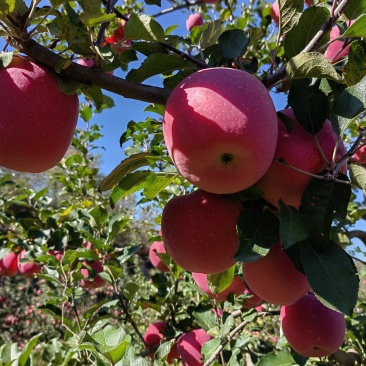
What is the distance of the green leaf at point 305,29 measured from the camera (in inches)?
28.9

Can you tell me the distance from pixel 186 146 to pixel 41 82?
30 cm

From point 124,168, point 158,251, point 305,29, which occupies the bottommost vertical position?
point 124,168

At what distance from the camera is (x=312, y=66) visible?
66 centimetres

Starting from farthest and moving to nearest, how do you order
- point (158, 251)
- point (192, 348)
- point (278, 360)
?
point (158, 251) → point (192, 348) → point (278, 360)

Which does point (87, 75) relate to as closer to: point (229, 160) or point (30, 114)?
point (30, 114)

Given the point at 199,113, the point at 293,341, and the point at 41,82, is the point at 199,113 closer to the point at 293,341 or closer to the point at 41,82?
the point at 41,82

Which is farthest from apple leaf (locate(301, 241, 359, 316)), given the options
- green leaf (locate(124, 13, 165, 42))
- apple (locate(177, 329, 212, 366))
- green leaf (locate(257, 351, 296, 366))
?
apple (locate(177, 329, 212, 366))

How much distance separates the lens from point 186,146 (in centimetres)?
64

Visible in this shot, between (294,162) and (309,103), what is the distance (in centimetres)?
12

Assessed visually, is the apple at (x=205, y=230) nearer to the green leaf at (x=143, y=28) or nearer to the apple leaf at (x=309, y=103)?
the apple leaf at (x=309, y=103)

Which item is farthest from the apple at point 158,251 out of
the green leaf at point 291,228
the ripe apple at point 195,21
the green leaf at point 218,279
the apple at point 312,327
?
the ripe apple at point 195,21

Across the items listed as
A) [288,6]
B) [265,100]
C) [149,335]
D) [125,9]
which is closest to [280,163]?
[265,100]

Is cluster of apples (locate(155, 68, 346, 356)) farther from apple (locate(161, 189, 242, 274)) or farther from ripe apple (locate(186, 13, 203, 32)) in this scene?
ripe apple (locate(186, 13, 203, 32))

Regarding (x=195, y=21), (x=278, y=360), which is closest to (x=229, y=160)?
(x=278, y=360)
